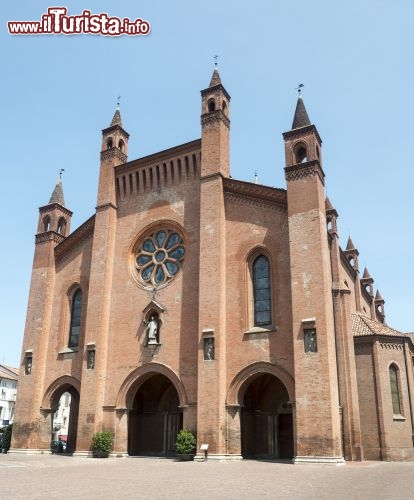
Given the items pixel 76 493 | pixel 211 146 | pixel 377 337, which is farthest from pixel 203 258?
pixel 76 493

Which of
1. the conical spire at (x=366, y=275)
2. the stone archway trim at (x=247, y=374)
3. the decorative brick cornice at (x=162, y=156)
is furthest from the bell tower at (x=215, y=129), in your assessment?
the conical spire at (x=366, y=275)

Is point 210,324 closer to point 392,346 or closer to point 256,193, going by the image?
point 256,193

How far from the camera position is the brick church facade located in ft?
73.0

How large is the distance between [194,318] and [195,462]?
6679mm

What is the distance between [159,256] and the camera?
91.4 feet

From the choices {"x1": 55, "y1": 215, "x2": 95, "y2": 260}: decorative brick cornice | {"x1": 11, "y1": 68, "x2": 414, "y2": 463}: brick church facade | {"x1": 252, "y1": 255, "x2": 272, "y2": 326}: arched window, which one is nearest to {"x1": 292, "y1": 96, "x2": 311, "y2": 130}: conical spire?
{"x1": 11, "y1": 68, "x2": 414, "y2": 463}: brick church facade

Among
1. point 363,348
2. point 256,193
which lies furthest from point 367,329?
point 256,193

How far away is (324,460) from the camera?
19656 mm

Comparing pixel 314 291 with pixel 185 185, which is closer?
pixel 314 291

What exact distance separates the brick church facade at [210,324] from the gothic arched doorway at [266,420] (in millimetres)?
70

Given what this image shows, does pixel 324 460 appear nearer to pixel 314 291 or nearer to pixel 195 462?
pixel 195 462

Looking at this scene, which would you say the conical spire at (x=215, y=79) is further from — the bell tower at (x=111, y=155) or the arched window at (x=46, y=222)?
the arched window at (x=46, y=222)

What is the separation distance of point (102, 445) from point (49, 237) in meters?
13.9

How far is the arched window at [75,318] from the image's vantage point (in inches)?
1151
